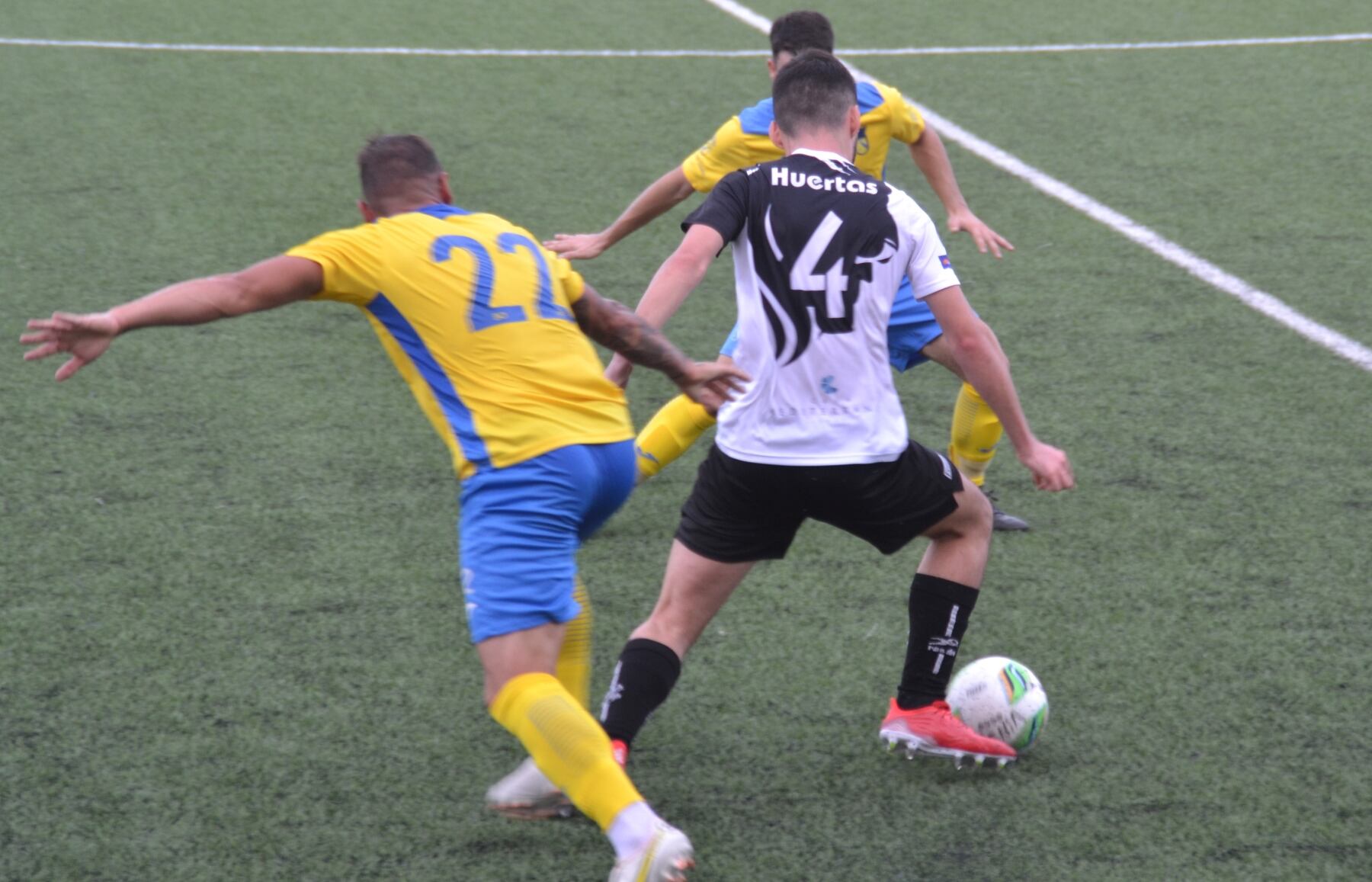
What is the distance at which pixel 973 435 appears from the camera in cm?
549

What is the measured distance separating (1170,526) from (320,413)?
11.0ft

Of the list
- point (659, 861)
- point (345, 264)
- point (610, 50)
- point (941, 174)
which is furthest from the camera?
point (610, 50)

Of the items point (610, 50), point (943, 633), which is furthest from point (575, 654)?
point (610, 50)

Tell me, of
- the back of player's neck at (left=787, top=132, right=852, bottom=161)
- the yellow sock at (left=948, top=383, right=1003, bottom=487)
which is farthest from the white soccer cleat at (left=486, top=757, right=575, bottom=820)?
the yellow sock at (left=948, top=383, right=1003, bottom=487)

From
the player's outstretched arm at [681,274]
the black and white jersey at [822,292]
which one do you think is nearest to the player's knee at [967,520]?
the black and white jersey at [822,292]

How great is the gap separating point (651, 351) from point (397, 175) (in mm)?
742

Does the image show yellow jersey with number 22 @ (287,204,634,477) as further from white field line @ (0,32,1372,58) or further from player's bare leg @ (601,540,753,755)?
white field line @ (0,32,1372,58)

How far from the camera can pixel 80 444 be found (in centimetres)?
616

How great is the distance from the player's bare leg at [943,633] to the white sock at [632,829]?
1.04m

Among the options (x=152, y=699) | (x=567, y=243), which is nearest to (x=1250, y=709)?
(x=567, y=243)

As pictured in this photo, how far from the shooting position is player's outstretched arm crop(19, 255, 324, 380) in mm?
3336

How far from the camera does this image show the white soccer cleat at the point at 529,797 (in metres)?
3.89

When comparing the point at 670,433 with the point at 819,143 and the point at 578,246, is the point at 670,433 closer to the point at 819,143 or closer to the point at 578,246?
the point at 578,246

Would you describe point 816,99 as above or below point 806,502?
above
